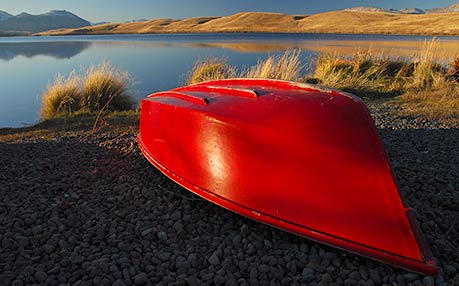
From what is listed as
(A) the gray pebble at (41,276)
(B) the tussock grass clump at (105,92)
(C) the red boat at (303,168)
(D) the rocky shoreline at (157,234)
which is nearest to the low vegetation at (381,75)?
(B) the tussock grass clump at (105,92)

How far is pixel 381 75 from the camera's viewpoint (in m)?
10.7

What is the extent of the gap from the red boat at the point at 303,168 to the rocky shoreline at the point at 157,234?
6.3 inches

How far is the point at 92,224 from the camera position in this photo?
2.86m

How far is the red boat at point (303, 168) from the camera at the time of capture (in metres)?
2.29

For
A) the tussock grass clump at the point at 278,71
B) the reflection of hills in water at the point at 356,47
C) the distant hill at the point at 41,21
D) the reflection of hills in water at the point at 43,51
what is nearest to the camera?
the tussock grass clump at the point at 278,71

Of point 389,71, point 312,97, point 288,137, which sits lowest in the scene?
point 389,71

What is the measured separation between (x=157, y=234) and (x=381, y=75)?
960cm

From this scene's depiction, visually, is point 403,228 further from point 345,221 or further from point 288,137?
point 288,137

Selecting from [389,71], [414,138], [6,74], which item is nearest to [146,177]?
[414,138]

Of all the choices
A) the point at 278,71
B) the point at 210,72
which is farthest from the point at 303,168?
the point at 210,72

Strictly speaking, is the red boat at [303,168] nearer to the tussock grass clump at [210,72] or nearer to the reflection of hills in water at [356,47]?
the tussock grass clump at [210,72]

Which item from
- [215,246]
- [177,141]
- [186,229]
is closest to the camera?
[215,246]

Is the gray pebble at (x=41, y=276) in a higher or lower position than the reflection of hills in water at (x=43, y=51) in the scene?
higher

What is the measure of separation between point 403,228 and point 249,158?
3.42 ft
